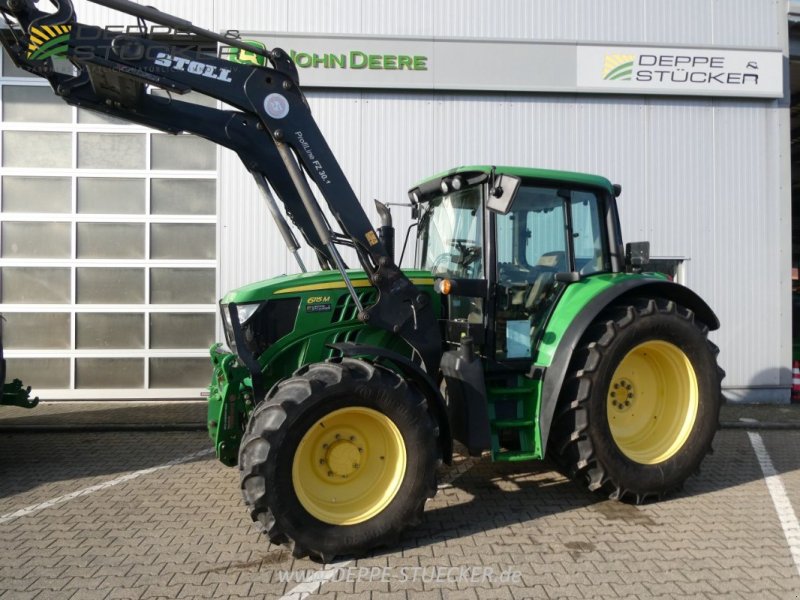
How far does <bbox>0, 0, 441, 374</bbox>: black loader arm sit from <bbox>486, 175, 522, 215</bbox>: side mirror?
→ 30.3 inches

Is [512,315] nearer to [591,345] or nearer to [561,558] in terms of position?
[591,345]

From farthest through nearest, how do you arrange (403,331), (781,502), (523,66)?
(523,66) → (781,502) → (403,331)

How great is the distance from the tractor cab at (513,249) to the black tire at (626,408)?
43 cm

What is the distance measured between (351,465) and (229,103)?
2.44m

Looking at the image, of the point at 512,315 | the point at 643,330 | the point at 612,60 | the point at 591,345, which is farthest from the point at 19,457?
the point at 612,60

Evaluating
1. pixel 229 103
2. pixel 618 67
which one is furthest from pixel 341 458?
pixel 618 67

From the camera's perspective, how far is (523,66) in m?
7.78

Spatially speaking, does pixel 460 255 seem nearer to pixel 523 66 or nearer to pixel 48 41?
pixel 48 41

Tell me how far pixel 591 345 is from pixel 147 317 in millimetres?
6266

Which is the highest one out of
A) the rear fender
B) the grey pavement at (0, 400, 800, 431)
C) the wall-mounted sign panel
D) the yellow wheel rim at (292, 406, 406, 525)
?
the wall-mounted sign panel

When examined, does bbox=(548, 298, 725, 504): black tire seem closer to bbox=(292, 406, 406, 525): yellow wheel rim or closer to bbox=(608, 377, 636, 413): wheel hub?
bbox=(608, 377, 636, 413): wheel hub

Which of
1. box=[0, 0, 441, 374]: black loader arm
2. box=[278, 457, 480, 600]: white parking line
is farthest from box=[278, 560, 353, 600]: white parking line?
box=[0, 0, 441, 374]: black loader arm

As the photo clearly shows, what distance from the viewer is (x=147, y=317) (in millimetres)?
7902

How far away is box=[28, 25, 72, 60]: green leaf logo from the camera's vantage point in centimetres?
329
